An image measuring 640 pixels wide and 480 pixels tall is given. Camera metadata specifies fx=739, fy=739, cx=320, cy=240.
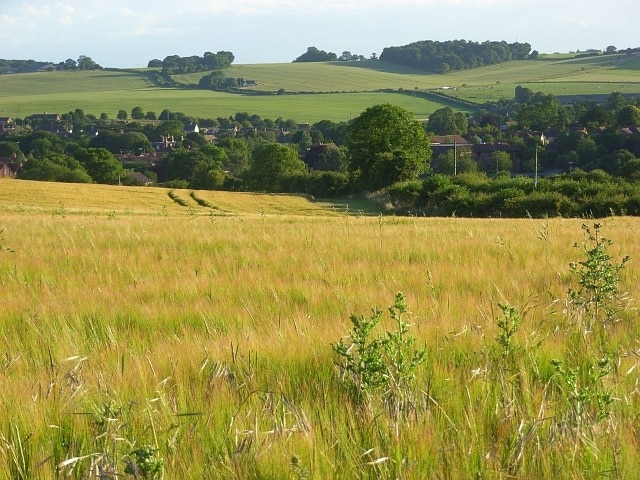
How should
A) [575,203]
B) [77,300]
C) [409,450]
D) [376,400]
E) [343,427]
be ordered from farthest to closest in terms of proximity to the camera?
[575,203], [77,300], [376,400], [343,427], [409,450]

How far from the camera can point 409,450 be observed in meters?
2.51

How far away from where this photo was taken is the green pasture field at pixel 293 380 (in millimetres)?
2475

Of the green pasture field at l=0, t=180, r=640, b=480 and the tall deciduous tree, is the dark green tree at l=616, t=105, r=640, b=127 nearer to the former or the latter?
the tall deciduous tree

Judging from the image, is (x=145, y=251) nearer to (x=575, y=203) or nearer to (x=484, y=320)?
(x=484, y=320)

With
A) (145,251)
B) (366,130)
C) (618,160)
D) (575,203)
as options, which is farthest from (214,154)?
(145,251)

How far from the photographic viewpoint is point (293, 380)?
336cm

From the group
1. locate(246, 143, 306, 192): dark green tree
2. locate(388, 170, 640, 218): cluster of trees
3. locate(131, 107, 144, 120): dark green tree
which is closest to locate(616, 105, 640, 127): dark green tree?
locate(388, 170, 640, 218): cluster of trees

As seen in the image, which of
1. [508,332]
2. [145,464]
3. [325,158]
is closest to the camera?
[145,464]

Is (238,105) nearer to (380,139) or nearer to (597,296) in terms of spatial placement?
(380,139)

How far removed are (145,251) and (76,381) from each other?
5287 mm

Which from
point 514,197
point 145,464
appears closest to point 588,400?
point 145,464

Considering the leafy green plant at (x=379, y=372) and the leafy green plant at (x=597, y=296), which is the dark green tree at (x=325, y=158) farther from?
the leafy green plant at (x=379, y=372)

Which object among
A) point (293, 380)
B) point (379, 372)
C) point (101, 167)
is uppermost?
point (379, 372)

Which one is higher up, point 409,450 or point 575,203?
point 409,450
